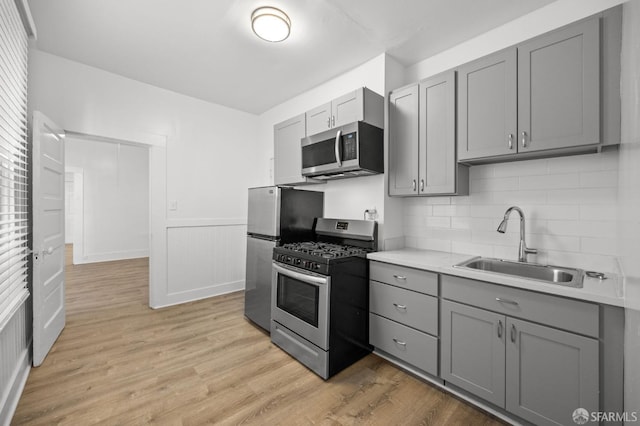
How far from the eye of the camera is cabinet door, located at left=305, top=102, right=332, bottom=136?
2754 mm

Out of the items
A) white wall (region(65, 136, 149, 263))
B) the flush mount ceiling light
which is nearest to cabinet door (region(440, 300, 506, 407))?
the flush mount ceiling light

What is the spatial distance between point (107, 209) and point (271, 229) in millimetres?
5785

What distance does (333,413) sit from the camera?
171 cm

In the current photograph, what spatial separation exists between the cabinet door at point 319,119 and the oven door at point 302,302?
56.2 inches

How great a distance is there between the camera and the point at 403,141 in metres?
2.47

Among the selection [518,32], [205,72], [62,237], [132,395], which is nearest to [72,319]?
[62,237]

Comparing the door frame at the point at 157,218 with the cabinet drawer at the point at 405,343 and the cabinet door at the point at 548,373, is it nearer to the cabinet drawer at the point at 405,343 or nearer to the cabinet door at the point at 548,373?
the cabinet drawer at the point at 405,343

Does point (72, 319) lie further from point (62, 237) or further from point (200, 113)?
point (200, 113)

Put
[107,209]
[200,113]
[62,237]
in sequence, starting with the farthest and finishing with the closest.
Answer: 1. [107,209]
2. [200,113]
3. [62,237]

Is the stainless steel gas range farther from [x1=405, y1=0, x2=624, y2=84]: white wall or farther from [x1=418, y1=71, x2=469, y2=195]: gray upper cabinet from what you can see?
[x1=405, y1=0, x2=624, y2=84]: white wall

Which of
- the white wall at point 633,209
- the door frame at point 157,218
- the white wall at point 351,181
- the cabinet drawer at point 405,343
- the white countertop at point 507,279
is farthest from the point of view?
the door frame at point 157,218

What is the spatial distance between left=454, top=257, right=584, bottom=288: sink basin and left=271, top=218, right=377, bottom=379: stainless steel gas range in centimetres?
83

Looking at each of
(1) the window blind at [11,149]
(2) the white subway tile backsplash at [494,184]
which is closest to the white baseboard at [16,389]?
(1) the window blind at [11,149]

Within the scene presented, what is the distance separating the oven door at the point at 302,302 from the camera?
6.88 feet
